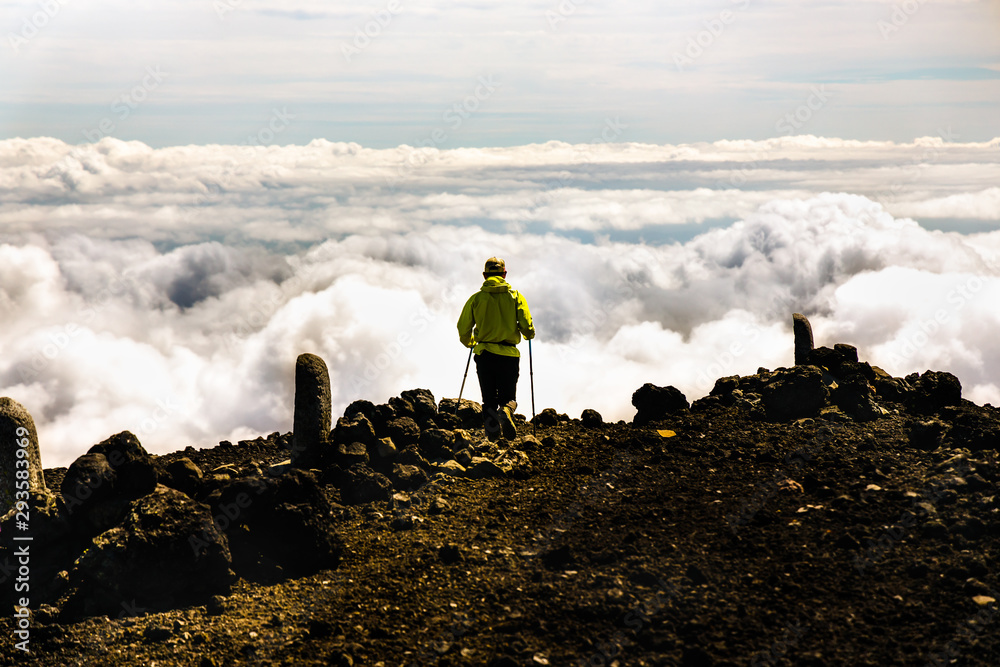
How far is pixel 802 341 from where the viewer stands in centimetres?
1777

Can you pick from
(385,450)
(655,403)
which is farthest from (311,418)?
(655,403)

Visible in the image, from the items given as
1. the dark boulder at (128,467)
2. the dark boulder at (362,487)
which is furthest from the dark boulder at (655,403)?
the dark boulder at (128,467)

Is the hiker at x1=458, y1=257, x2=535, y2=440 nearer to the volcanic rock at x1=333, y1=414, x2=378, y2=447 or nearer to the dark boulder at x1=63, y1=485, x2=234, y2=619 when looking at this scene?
the volcanic rock at x1=333, y1=414, x2=378, y2=447

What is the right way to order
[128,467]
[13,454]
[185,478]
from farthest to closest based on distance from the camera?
[185,478] < [13,454] < [128,467]

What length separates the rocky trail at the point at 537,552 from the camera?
880 centimetres

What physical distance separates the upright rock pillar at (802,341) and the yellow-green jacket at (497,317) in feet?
20.7

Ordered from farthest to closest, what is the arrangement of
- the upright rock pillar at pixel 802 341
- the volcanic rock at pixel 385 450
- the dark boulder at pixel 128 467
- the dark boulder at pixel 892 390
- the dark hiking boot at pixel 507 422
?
the upright rock pillar at pixel 802 341 < the dark boulder at pixel 892 390 < the dark hiking boot at pixel 507 422 < the volcanic rock at pixel 385 450 < the dark boulder at pixel 128 467

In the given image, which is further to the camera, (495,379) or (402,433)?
(495,379)

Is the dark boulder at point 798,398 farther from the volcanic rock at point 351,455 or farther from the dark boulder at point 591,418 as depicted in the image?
the volcanic rock at point 351,455

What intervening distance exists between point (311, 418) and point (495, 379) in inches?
151

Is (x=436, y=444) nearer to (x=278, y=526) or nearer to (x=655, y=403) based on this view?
(x=278, y=526)

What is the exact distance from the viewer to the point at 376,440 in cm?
1372

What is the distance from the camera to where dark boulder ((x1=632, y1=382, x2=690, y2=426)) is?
53.0 ft

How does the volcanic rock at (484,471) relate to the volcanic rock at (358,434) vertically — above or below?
below
